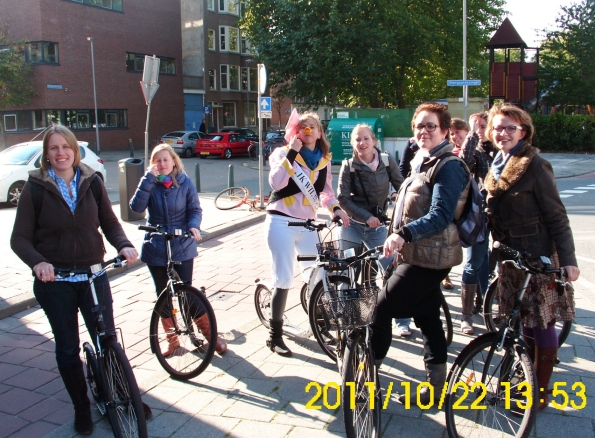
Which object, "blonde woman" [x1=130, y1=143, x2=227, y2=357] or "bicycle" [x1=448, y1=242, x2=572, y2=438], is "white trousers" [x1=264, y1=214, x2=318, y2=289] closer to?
"blonde woman" [x1=130, y1=143, x2=227, y2=357]

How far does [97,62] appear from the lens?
3503cm

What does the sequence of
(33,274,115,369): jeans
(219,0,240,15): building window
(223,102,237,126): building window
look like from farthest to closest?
1. (223,102,237,126): building window
2. (219,0,240,15): building window
3. (33,274,115,369): jeans

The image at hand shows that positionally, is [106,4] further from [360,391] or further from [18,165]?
[360,391]

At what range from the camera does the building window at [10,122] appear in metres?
33.4

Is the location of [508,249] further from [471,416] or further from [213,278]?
[213,278]

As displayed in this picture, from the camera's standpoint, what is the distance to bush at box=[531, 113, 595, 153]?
28.4m

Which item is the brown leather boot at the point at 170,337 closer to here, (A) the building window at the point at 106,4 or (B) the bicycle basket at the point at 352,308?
(B) the bicycle basket at the point at 352,308

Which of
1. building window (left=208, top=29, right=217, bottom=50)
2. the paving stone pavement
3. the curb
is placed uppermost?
building window (left=208, top=29, right=217, bottom=50)

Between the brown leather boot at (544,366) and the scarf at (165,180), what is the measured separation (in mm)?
2821

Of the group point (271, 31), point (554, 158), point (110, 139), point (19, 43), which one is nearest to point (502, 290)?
point (554, 158)

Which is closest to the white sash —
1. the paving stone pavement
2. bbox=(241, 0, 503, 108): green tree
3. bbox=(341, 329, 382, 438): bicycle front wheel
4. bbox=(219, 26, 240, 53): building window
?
the paving stone pavement

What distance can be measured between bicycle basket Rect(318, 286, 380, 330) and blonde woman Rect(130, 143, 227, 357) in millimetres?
1518

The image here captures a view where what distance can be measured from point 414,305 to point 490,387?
23.8 inches

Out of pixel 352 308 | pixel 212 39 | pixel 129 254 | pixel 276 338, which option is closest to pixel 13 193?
pixel 276 338
